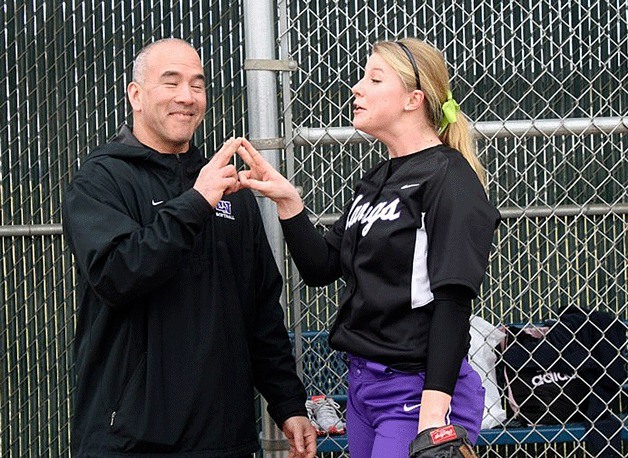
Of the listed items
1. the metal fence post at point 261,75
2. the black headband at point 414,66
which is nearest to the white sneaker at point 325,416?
the metal fence post at point 261,75

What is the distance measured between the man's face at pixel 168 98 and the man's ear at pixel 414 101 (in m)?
0.69

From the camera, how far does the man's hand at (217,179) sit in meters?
2.89

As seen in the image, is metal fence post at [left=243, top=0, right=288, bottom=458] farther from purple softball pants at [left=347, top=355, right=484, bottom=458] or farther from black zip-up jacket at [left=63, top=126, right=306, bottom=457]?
purple softball pants at [left=347, top=355, right=484, bottom=458]

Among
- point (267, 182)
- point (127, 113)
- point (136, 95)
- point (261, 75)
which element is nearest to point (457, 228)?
point (267, 182)

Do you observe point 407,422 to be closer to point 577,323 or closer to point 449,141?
point 449,141

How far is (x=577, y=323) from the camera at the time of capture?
479 cm

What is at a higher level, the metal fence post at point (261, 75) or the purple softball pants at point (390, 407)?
the metal fence post at point (261, 75)

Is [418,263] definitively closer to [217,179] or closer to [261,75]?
[217,179]

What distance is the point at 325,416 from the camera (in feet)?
14.8

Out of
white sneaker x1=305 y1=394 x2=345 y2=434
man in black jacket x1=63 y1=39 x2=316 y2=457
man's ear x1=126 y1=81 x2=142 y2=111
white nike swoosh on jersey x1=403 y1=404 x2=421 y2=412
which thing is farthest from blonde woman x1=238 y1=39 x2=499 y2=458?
white sneaker x1=305 y1=394 x2=345 y2=434

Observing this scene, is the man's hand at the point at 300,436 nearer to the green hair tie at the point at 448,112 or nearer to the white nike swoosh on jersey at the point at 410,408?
the white nike swoosh on jersey at the point at 410,408

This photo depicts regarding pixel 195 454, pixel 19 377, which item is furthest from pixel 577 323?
pixel 19 377

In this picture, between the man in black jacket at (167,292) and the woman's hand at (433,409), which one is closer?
the woman's hand at (433,409)

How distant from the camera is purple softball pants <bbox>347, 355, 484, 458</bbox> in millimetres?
2801
